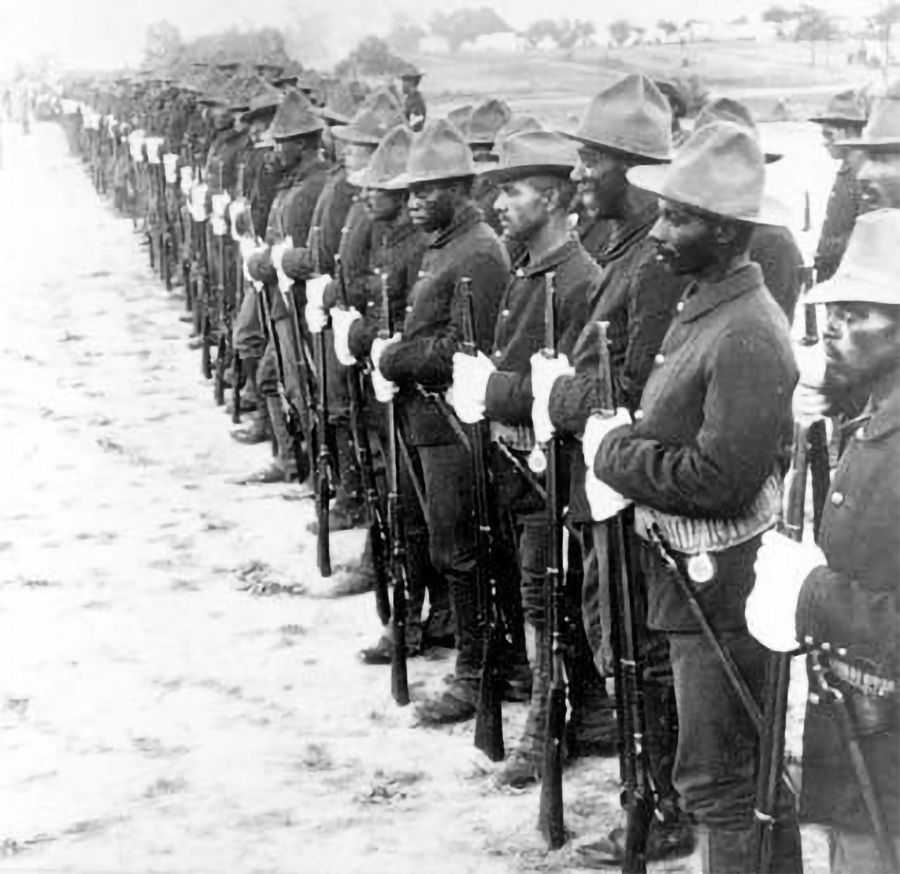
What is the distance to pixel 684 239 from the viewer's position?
4117 millimetres

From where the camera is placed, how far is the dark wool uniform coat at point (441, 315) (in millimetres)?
6129

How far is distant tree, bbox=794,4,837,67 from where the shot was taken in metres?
5.93

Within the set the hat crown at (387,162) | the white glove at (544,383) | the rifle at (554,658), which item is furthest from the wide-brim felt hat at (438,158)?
the white glove at (544,383)

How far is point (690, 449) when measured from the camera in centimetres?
400

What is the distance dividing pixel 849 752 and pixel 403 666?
3173 millimetres

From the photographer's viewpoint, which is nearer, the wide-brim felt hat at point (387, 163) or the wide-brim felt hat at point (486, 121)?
→ the wide-brim felt hat at point (387, 163)

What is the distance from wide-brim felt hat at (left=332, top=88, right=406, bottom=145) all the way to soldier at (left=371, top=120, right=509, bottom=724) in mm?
2390

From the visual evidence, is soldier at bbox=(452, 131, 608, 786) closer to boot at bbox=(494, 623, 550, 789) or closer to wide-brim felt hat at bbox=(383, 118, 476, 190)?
boot at bbox=(494, 623, 550, 789)

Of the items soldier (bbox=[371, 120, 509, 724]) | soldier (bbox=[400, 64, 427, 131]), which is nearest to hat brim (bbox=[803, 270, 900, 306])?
soldier (bbox=[371, 120, 509, 724])

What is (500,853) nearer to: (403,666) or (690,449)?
(403,666)

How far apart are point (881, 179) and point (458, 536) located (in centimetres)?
322

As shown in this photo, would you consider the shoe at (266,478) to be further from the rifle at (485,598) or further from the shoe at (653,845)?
the shoe at (653,845)

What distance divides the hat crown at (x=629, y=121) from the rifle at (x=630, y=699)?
35.9 inches

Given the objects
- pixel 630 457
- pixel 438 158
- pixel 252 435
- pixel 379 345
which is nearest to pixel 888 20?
pixel 630 457
